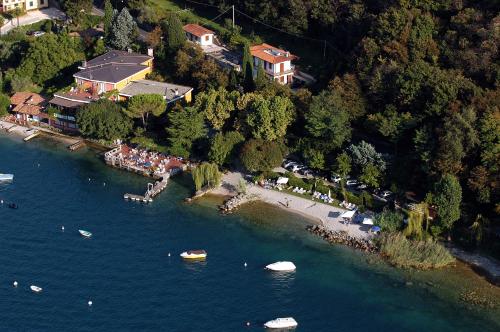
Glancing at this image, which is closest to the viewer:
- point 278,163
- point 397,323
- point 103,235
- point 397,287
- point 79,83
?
point 397,323

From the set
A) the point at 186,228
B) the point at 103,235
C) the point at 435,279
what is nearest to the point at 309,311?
the point at 435,279

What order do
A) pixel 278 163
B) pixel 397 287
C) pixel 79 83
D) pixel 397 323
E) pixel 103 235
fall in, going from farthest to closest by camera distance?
1. pixel 79 83
2. pixel 278 163
3. pixel 103 235
4. pixel 397 287
5. pixel 397 323

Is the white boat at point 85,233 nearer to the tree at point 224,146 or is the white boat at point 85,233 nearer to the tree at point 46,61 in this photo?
the tree at point 224,146

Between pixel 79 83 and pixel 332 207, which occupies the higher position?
pixel 79 83

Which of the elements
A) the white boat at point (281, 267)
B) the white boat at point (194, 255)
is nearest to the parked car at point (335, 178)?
the white boat at point (281, 267)

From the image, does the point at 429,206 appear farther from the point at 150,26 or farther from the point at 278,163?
the point at 150,26

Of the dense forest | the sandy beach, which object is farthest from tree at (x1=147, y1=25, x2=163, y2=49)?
the sandy beach

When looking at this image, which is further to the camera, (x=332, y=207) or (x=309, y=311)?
(x=332, y=207)
